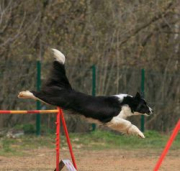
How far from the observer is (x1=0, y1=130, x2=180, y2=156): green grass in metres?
14.5

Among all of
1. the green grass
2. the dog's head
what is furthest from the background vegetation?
the dog's head

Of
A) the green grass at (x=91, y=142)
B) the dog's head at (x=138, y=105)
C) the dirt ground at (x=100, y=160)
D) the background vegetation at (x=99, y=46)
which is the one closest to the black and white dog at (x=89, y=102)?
the dog's head at (x=138, y=105)

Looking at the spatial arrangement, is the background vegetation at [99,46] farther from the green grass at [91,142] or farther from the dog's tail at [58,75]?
the dog's tail at [58,75]

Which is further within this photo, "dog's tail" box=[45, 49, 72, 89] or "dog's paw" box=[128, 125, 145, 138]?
"dog's tail" box=[45, 49, 72, 89]

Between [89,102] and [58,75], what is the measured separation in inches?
27.4

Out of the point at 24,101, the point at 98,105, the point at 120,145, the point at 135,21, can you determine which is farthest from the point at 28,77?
the point at 98,105

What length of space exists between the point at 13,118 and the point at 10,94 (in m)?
0.73

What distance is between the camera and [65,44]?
57.8 feet

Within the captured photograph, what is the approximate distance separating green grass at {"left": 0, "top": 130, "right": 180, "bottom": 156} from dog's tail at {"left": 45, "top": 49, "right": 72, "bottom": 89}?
518cm

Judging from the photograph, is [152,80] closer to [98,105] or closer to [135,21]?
[135,21]

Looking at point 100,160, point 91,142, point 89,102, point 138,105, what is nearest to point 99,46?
point 91,142

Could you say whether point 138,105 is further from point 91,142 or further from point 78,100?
point 91,142

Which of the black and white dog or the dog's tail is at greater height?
the dog's tail

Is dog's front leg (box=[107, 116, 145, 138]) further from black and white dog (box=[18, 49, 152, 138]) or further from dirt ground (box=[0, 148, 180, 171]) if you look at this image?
dirt ground (box=[0, 148, 180, 171])
